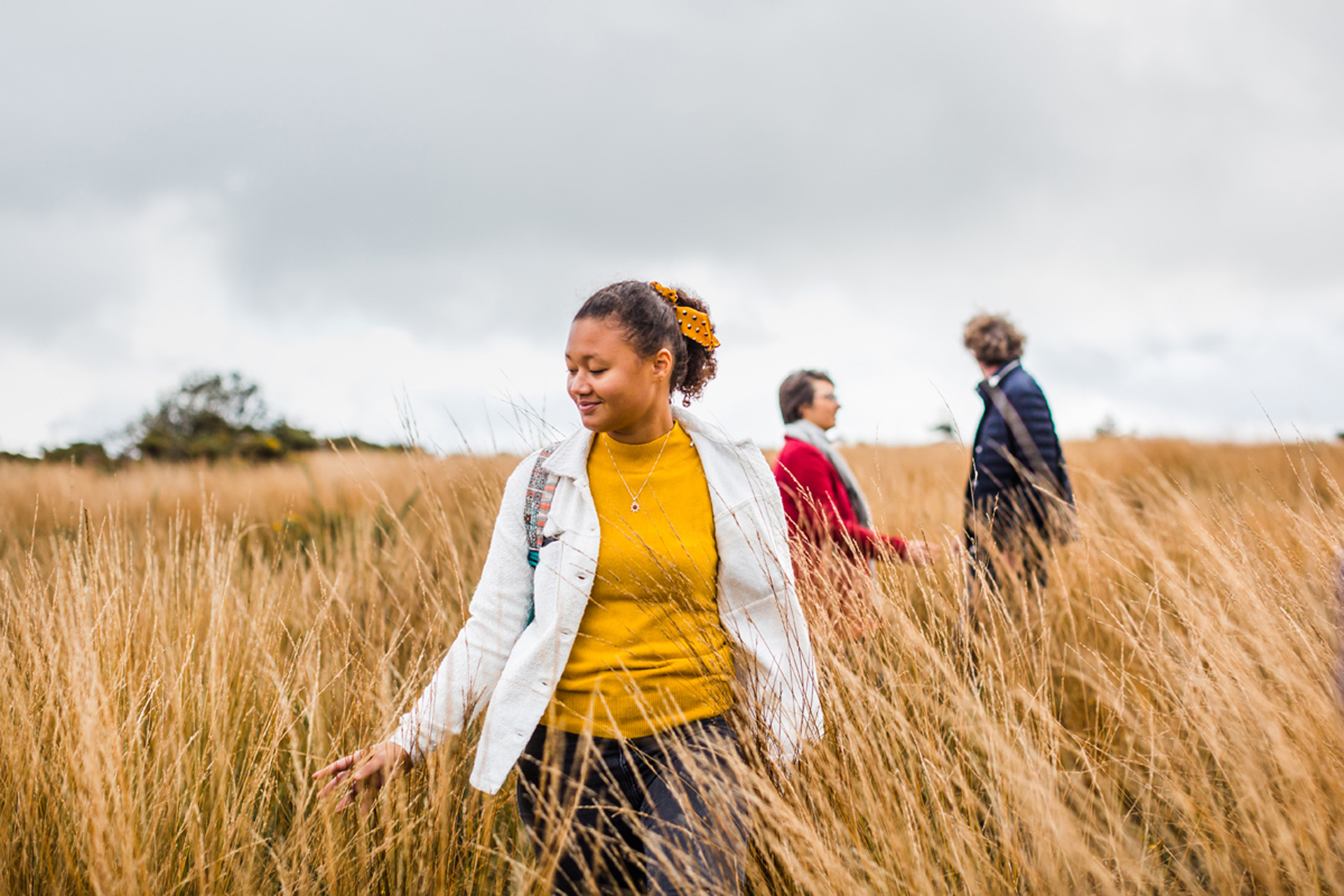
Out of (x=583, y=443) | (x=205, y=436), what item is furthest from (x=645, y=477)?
(x=205, y=436)

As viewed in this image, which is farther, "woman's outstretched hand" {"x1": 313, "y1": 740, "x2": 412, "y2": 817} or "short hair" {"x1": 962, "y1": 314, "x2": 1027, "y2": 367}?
"short hair" {"x1": 962, "y1": 314, "x2": 1027, "y2": 367}

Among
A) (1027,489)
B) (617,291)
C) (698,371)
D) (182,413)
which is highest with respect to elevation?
(182,413)

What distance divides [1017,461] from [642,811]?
271 cm

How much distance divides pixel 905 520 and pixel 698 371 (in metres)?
2.94

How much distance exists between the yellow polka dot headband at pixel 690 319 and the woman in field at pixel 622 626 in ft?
0.32

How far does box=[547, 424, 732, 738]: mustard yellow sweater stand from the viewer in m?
1.45

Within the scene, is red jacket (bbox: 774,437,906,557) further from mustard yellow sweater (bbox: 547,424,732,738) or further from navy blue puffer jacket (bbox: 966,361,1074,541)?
mustard yellow sweater (bbox: 547,424,732,738)

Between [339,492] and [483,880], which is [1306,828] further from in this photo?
[339,492]

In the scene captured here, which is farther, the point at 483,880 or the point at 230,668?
the point at 230,668

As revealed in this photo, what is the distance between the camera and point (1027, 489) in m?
3.40

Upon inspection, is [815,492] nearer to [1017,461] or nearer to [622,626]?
[1017,461]

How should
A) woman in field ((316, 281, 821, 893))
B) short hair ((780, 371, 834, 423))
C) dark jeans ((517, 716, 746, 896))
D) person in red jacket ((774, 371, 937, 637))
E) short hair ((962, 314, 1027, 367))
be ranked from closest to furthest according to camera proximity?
1. dark jeans ((517, 716, 746, 896))
2. woman in field ((316, 281, 821, 893))
3. person in red jacket ((774, 371, 937, 637))
4. short hair ((780, 371, 834, 423))
5. short hair ((962, 314, 1027, 367))

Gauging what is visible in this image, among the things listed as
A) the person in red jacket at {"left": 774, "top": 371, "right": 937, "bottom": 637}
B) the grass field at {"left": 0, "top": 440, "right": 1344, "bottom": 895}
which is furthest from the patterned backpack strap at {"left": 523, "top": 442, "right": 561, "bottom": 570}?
the person in red jacket at {"left": 774, "top": 371, "right": 937, "bottom": 637}

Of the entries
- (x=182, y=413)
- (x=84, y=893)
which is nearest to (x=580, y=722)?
(x=84, y=893)
